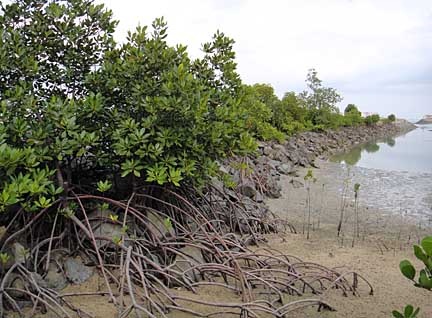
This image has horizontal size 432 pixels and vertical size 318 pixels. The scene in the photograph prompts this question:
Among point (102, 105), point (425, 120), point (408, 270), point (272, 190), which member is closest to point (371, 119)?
point (272, 190)

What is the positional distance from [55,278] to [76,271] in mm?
184

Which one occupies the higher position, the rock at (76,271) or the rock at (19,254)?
the rock at (19,254)

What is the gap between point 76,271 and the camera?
3564mm

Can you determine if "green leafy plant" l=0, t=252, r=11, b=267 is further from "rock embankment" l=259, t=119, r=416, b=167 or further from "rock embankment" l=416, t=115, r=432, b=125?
"rock embankment" l=416, t=115, r=432, b=125

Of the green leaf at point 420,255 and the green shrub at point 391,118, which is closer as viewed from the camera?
the green leaf at point 420,255

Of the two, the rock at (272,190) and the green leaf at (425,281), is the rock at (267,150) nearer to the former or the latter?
the rock at (272,190)

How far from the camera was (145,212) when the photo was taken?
4156 millimetres

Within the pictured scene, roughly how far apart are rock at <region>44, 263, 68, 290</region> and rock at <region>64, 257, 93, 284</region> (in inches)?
2.0

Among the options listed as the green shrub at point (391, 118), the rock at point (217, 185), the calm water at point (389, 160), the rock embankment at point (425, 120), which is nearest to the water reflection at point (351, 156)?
the calm water at point (389, 160)

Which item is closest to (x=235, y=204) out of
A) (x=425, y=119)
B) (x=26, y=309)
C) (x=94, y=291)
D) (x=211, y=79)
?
(x=211, y=79)

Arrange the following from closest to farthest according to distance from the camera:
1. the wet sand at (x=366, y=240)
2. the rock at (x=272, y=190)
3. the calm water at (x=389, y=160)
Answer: the wet sand at (x=366, y=240) → the rock at (x=272, y=190) → the calm water at (x=389, y=160)

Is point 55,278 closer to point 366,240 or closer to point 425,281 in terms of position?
point 425,281

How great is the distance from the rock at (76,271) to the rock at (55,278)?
5cm

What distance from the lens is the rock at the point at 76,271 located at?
3516 mm
